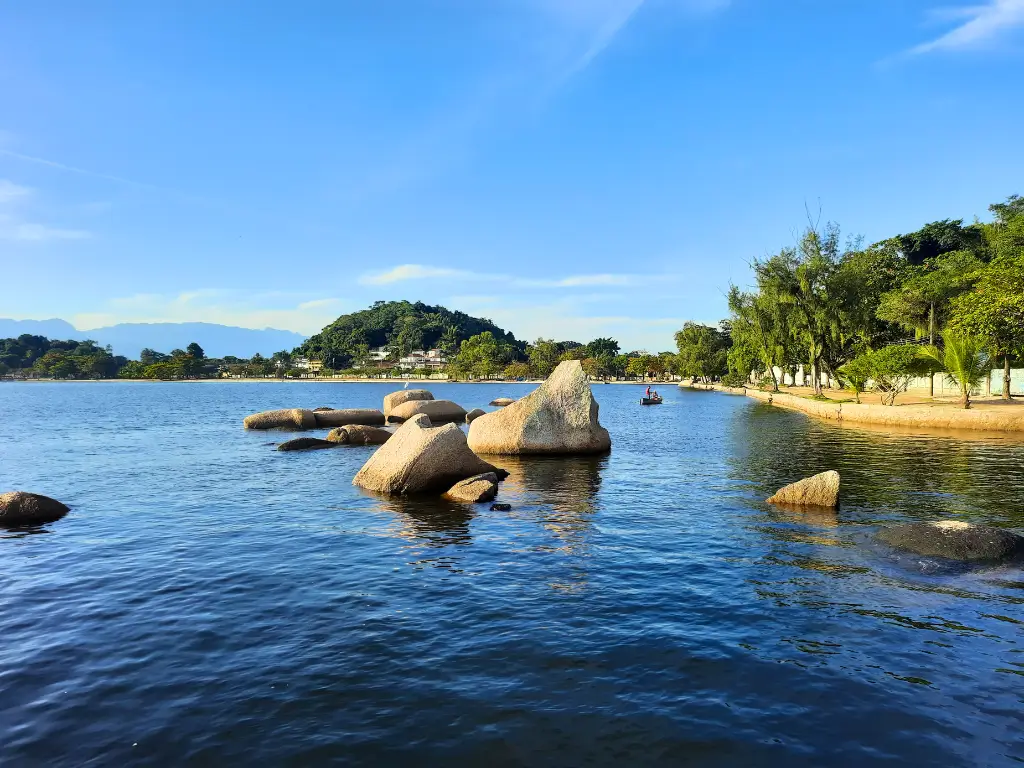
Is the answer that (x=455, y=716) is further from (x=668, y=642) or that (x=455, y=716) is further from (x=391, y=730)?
(x=668, y=642)

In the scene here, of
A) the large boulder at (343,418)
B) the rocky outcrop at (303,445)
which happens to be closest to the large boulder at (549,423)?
the rocky outcrop at (303,445)

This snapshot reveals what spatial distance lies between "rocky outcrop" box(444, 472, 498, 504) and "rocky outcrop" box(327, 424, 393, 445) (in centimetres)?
1600

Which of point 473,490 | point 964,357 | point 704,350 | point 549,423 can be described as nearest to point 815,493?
point 473,490

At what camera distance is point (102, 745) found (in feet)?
22.2

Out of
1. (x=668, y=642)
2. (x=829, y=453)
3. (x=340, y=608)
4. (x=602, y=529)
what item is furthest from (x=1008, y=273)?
(x=340, y=608)

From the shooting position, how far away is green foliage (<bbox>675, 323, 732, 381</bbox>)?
458 feet

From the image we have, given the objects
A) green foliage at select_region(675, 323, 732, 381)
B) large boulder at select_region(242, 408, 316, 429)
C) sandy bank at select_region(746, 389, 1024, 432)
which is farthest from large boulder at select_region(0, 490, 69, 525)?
green foliage at select_region(675, 323, 732, 381)

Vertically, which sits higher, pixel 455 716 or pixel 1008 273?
pixel 1008 273

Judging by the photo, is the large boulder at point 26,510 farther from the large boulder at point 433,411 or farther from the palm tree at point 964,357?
the palm tree at point 964,357

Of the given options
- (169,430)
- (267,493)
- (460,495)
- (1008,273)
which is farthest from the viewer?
(169,430)

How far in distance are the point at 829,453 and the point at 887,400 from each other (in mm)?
23702

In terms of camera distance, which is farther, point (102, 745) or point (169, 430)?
point (169, 430)

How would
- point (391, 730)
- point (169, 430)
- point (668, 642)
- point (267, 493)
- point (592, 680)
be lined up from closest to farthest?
point (391, 730)
point (592, 680)
point (668, 642)
point (267, 493)
point (169, 430)

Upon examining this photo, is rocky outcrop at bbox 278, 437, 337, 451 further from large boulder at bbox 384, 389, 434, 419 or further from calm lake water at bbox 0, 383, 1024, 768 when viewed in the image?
large boulder at bbox 384, 389, 434, 419
